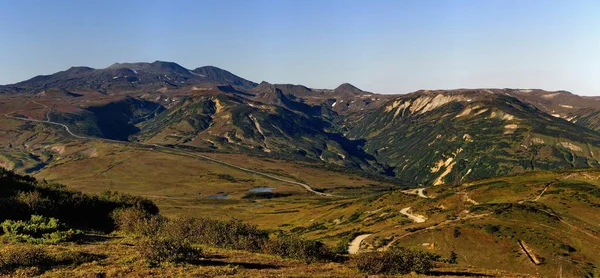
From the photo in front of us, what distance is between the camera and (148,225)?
2388 inches

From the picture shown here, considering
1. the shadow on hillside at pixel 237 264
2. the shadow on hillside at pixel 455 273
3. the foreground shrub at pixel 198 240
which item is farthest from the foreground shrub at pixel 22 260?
the shadow on hillside at pixel 455 273

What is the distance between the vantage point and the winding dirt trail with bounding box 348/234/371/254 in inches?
3370

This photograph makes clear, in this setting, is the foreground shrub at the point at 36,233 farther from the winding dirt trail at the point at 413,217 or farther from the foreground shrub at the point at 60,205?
the winding dirt trail at the point at 413,217

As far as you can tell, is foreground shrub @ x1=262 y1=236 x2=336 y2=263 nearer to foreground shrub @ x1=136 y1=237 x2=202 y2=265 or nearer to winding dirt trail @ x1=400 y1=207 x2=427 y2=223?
foreground shrub @ x1=136 y1=237 x2=202 y2=265

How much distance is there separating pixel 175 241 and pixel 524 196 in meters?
115

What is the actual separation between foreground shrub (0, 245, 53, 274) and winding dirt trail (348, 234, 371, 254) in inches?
2341

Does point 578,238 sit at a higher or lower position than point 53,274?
lower

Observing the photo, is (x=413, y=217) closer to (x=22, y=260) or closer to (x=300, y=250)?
(x=300, y=250)

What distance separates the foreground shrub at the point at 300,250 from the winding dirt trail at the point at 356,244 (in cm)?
3501

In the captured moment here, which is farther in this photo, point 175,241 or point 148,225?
point 148,225

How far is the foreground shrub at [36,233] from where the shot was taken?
43719 mm

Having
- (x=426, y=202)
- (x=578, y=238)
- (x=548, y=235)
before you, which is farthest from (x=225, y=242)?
(x=426, y=202)

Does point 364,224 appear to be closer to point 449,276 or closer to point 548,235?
point 548,235

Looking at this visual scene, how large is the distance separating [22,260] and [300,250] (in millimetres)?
27242
